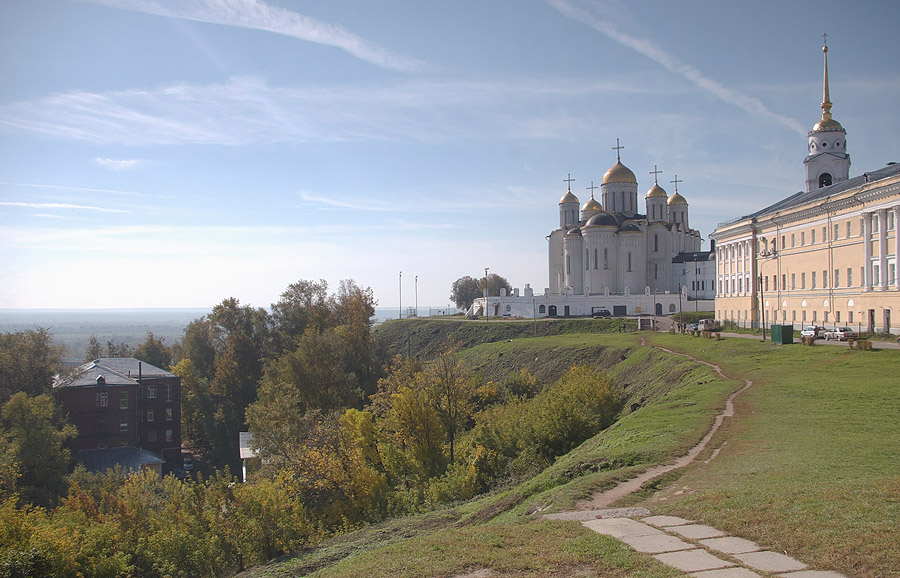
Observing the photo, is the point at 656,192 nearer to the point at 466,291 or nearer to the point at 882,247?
the point at 466,291

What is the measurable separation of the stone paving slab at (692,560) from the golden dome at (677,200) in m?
100

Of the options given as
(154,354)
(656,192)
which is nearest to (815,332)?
(656,192)

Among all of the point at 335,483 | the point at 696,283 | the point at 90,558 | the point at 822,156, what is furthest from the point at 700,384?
the point at 696,283

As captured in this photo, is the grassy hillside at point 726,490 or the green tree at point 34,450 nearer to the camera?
the grassy hillside at point 726,490

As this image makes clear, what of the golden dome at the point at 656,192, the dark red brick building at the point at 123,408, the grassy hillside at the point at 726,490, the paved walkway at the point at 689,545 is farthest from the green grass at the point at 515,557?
the golden dome at the point at 656,192

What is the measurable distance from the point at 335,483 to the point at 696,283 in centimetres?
7755

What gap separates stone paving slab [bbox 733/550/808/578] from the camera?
7.68m

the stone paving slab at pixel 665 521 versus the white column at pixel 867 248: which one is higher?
the white column at pixel 867 248

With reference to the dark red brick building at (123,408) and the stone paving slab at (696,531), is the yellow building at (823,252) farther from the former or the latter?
the dark red brick building at (123,408)

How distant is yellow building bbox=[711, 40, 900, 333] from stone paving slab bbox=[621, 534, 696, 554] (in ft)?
111

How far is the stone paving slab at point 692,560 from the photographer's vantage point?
25.8 feet

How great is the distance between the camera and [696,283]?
92.2m

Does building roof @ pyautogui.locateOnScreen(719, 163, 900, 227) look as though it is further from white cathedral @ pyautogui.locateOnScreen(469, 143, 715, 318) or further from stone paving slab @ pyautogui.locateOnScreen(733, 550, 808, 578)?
stone paving slab @ pyautogui.locateOnScreen(733, 550, 808, 578)

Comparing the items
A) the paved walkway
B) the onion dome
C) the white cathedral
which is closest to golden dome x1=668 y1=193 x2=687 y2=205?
the white cathedral
